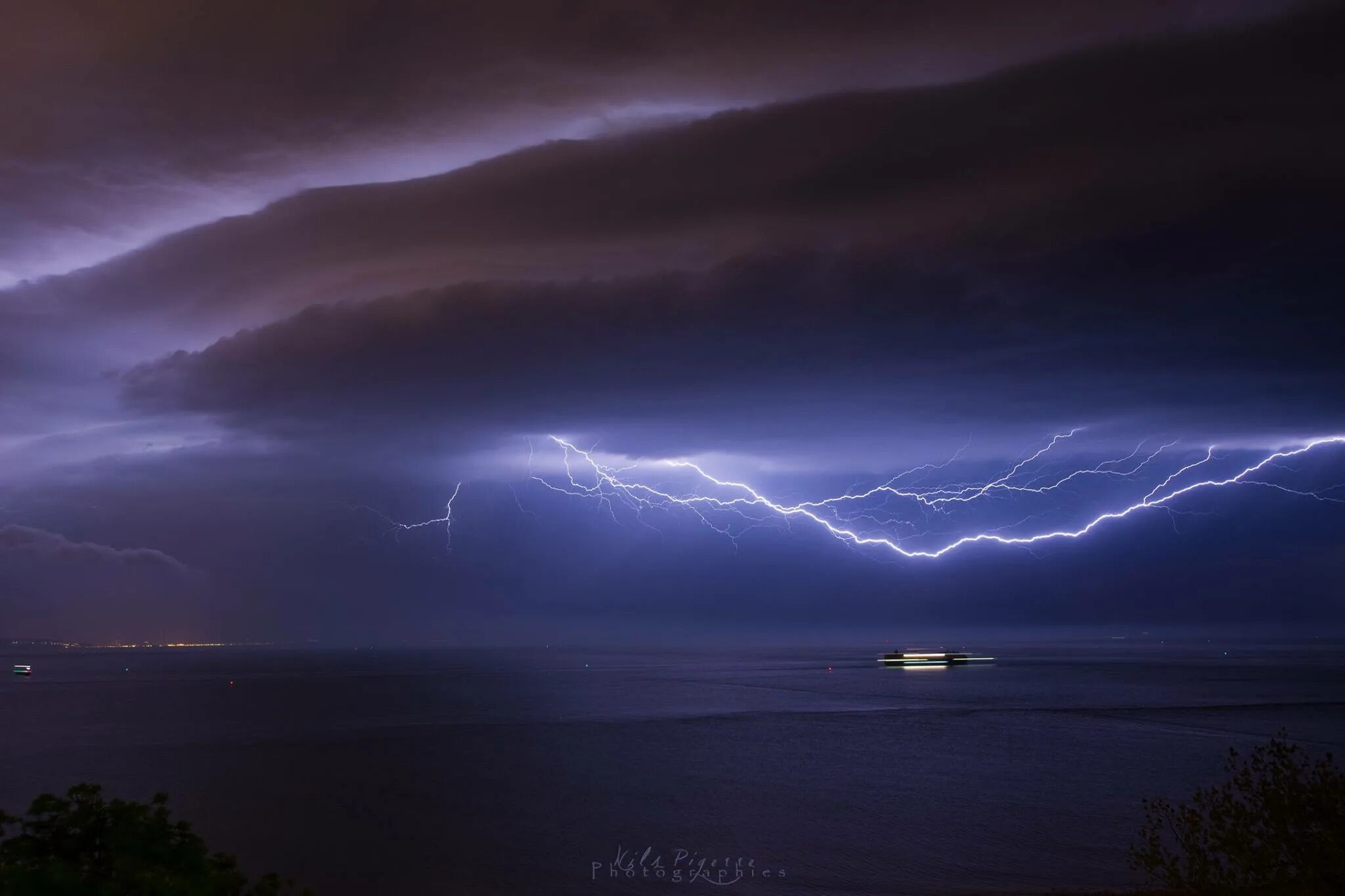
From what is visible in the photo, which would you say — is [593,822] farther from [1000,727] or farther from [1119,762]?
[1000,727]

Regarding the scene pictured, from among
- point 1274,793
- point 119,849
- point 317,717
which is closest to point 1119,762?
point 1274,793

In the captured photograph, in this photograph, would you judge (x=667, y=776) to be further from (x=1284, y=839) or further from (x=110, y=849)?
(x=110, y=849)

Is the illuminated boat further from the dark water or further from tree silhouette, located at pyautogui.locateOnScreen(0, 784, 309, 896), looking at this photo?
tree silhouette, located at pyautogui.locateOnScreen(0, 784, 309, 896)

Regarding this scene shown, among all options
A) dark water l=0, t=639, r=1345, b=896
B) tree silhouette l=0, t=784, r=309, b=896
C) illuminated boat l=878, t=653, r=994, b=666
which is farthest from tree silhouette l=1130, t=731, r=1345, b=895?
illuminated boat l=878, t=653, r=994, b=666

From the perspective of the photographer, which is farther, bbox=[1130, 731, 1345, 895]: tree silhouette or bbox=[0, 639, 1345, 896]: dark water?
bbox=[0, 639, 1345, 896]: dark water

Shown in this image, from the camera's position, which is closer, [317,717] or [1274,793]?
[1274,793]

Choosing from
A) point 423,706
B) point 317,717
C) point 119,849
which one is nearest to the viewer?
point 119,849
